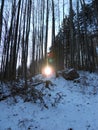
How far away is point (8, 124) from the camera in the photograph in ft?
20.3

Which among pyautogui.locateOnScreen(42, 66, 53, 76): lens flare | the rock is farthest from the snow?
pyautogui.locateOnScreen(42, 66, 53, 76): lens flare

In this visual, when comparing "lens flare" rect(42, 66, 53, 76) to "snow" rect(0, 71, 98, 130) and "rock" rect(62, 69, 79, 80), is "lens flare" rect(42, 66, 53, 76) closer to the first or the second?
"rock" rect(62, 69, 79, 80)

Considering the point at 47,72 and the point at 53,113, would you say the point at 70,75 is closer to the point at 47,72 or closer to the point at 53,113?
the point at 47,72

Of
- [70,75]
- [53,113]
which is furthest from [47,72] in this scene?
[53,113]

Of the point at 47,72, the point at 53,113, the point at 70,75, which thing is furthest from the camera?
the point at 47,72

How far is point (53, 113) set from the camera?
712 cm

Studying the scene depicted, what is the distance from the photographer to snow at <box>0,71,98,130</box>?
6095 mm

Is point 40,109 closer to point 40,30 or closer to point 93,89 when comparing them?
point 93,89

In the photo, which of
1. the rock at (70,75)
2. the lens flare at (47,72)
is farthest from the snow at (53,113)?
the lens flare at (47,72)

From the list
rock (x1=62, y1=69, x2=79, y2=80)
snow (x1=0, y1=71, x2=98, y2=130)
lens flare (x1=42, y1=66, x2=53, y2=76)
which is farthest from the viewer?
lens flare (x1=42, y1=66, x2=53, y2=76)

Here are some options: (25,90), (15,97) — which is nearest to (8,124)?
(15,97)

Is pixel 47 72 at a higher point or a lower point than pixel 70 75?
higher

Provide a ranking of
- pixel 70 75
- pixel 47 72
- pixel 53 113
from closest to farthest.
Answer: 1. pixel 53 113
2. pixel 70 75
3. pixel 47 72

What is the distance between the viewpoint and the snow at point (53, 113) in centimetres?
609
